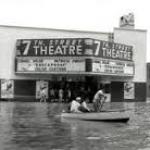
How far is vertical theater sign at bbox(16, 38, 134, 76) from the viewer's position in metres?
48.7

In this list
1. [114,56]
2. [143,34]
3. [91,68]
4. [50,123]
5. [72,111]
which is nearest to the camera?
[50,123]

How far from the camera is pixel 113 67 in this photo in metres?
51.0

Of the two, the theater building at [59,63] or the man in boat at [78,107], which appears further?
the theater building at [59,63]

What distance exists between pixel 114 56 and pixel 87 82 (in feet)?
12.0

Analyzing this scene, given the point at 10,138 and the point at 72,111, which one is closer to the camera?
the point at 10,138

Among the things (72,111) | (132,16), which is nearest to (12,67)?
(132,16)

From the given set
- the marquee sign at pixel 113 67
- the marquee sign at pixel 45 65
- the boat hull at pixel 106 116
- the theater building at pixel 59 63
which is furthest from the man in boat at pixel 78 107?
the marquee sign at pixel 45 65

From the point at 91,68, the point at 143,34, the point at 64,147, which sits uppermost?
the point at 143,34

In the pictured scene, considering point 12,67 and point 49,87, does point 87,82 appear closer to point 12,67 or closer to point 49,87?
point 49,87

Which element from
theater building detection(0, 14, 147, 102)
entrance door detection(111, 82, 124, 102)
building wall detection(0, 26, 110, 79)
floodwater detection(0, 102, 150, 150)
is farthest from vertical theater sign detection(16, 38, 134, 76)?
floodwater detection(0, 102, 150, 150)

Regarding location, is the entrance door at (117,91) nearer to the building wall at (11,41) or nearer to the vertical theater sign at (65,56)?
the vertical theater sign at (65,56)

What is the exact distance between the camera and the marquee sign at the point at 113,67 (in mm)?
48931

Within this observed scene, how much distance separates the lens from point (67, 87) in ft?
169

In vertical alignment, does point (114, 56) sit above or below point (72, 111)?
above
